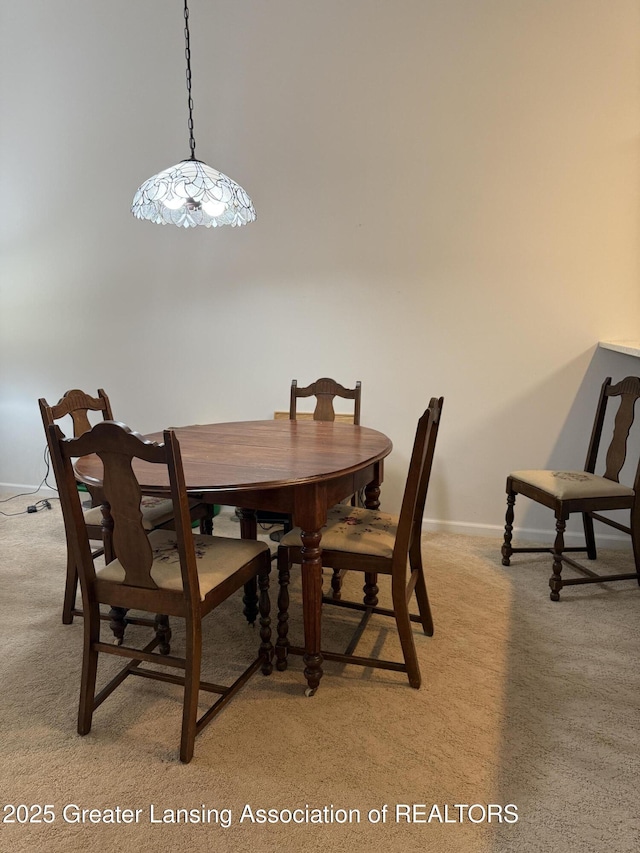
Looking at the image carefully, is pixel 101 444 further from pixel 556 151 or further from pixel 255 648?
pixel 556 151

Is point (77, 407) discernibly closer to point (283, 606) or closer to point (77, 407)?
point (77, 407)

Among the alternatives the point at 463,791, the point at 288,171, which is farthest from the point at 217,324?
the point at 463,791

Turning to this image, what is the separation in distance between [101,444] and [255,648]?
1.07 meters

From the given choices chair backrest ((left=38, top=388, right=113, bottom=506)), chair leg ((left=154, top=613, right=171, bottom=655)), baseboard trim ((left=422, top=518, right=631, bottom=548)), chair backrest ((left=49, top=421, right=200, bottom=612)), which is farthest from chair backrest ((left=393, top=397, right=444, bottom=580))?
baseboard trim ((left=422, top=518, right=631, bottom=548))

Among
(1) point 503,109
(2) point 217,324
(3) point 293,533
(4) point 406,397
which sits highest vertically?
(1) point 503,109

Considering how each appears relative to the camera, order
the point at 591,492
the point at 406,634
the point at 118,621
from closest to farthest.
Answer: the point at 406,634 < the point at 118,621 < the point at 591,492

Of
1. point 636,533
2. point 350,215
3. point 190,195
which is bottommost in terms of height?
point 636,533

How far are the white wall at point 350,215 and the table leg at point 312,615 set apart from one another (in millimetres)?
1690

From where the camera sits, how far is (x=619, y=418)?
9.05 feet

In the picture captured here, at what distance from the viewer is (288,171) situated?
336 centimetres

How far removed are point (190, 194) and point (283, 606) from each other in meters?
1.53

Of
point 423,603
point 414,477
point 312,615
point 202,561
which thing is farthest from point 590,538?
point 202,561

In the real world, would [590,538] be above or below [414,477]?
below

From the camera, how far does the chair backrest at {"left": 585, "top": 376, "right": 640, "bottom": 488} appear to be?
2701 millimetres
